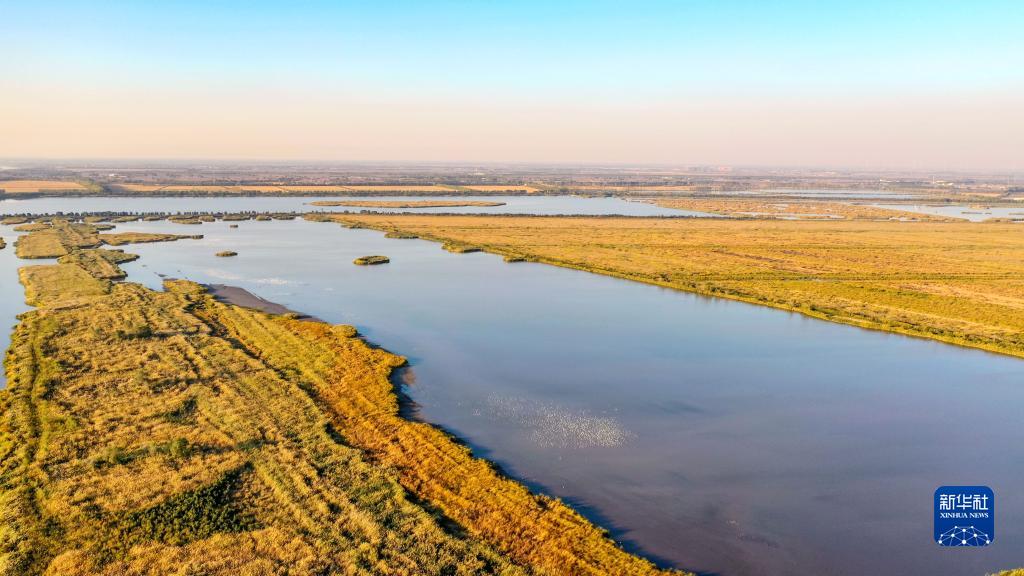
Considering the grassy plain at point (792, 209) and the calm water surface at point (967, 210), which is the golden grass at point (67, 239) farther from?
the calm water surface at point (967, 210)

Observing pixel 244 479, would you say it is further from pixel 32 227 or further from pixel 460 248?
pixel 32 227

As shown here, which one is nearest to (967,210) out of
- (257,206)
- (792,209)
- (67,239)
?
(792,209)

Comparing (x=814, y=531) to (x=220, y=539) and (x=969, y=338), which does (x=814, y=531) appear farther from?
(x=969, y=338)

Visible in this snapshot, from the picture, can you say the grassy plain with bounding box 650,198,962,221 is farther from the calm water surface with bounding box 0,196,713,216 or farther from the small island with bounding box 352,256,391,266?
the small island with bounding box 352,256,391,266

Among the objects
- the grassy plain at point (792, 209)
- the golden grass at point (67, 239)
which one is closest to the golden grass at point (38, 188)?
the golden grass at point (67, 239)

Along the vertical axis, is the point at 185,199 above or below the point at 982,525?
above

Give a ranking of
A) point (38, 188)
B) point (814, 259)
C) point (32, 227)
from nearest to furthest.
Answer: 1. point (814, 259)
2. point (32, 227)
3. point (38, 188)

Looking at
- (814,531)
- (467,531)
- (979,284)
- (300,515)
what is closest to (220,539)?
(300,515)
